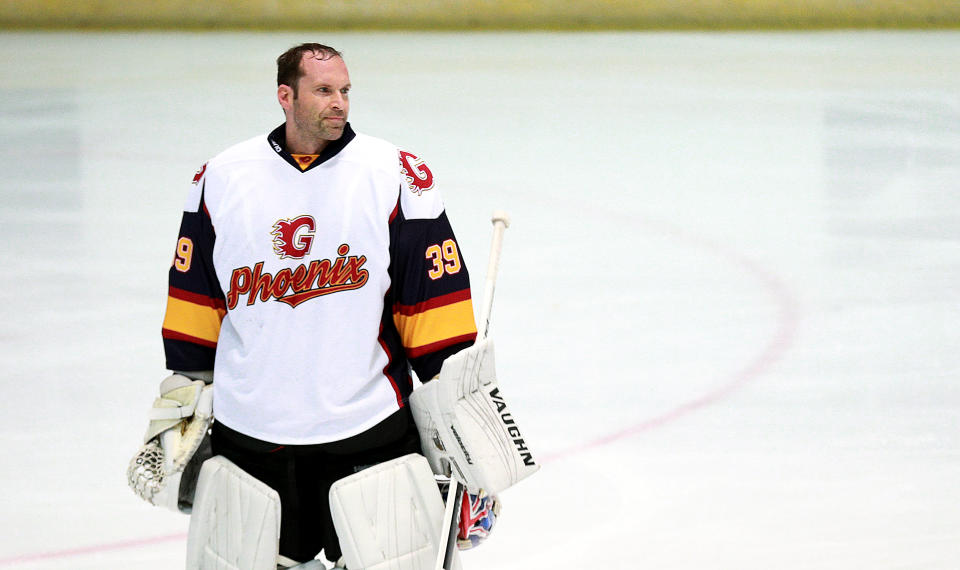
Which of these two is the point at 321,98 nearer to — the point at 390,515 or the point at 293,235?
the point at 293,235

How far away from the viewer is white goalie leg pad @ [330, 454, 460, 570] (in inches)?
76.6

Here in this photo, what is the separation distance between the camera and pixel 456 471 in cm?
199

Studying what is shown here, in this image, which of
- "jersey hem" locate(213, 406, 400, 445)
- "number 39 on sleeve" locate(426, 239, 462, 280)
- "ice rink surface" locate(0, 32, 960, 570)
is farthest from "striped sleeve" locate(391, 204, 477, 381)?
"ice rink surface" locate(0, 32, 960, 570)

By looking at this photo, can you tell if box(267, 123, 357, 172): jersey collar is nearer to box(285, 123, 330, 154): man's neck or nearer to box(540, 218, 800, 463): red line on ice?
box(285, 123, 330, 154): man's neck

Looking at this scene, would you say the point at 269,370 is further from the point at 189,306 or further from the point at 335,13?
the point at 335,13

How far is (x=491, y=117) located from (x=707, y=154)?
1.40 metres

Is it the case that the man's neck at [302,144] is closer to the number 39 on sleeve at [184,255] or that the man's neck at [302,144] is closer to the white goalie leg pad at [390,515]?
the number 39 on sleeve at [184,255]

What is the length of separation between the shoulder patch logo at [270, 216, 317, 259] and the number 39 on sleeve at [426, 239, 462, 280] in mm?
181

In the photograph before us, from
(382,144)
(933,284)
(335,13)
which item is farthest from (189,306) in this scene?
(335,13)

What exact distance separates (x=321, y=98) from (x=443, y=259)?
298 mm

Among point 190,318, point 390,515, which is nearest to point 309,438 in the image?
point 390,515

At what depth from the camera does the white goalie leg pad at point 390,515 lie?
1.95 meters

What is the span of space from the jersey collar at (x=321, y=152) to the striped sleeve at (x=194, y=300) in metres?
0.14

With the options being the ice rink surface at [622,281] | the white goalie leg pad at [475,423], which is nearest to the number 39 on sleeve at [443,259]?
the white goalie leg pad at [475,423]
